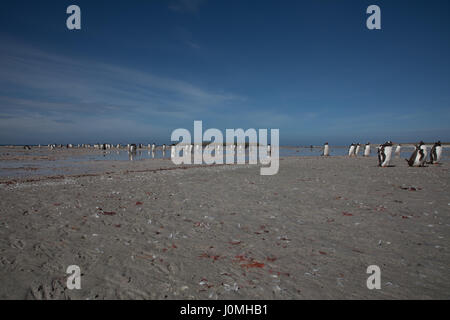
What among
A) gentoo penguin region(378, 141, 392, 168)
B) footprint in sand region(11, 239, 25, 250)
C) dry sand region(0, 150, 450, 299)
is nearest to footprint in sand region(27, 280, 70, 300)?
dry sand region(0, 150, 450, 299)

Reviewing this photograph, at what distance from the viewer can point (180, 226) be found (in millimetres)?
7113

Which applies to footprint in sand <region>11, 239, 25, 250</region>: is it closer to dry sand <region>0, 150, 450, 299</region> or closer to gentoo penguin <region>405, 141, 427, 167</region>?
dry sand <region>0, 150, 450, 299</region>

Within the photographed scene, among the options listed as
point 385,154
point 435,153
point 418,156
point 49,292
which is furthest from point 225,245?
point 435,153

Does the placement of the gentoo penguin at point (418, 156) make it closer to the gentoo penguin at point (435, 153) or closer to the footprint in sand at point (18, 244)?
the gentoo penguin at point (435, 153)

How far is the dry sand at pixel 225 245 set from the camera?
162 inches

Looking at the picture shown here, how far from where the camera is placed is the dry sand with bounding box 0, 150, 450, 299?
4.11m

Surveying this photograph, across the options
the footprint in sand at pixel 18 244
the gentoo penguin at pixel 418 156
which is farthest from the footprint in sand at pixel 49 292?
the gentoo penguin at pixel 418 156

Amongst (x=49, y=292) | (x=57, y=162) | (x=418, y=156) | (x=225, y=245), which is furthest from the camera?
(x=57, y=162)

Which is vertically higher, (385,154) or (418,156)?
(385,154)

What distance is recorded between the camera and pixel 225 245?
585 centimetres

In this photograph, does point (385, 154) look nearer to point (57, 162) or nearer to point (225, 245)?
point (225, 245)
